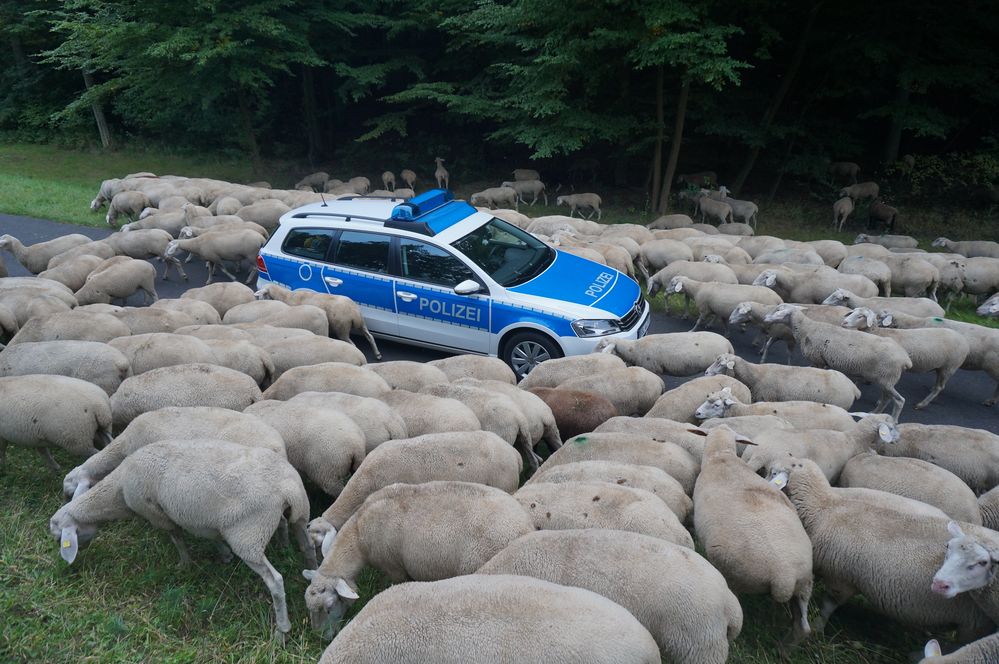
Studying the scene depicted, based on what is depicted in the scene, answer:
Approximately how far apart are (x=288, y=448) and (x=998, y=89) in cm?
2022

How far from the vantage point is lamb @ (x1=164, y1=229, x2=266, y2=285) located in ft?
41.8

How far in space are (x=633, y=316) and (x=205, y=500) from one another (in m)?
6.04

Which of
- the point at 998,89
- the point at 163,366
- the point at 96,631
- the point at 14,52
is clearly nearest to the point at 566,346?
the point at 163,366

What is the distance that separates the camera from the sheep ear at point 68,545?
5.53 meters

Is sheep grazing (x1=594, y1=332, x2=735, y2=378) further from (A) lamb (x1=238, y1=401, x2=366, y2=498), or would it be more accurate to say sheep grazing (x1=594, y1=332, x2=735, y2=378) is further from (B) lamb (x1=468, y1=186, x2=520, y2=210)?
(B) lamb (x1=468, y1=186, x2=520, y2=210)

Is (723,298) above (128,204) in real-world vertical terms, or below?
above

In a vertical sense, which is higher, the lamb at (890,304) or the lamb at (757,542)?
the lamb at (757,542)

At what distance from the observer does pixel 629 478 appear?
5.84 metres

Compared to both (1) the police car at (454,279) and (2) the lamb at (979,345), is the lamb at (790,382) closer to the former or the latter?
(1) the police car at (454,279)

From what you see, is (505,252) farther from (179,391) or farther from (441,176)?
(441,176)

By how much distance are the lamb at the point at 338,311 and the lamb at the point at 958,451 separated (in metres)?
6.65

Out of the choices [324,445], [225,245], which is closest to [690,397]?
[324,445]

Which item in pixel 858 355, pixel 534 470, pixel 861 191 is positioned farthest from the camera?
pixel 861 191

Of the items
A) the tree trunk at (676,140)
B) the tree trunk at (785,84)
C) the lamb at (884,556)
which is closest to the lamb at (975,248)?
the tree trunk at (785,84)
